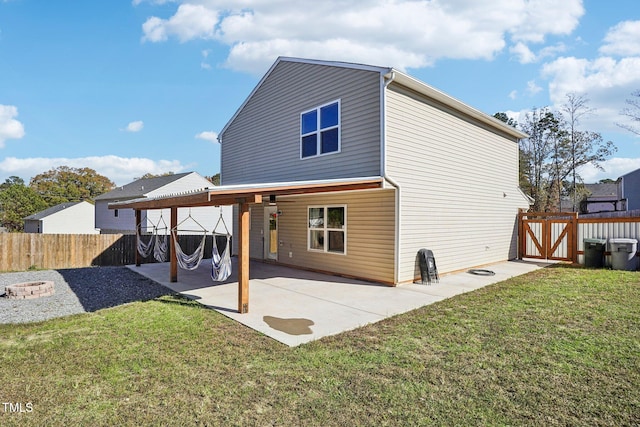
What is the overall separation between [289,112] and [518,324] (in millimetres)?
7934

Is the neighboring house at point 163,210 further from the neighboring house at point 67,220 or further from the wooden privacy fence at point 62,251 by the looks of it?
A: the wooden privacy fence at point 62,251

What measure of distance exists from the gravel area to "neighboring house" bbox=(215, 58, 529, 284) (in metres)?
3.69

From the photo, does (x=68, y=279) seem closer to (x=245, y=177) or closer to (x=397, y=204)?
(x=245, y=177)

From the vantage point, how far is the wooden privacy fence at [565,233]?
9.98 metres

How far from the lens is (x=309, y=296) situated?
6.75 m

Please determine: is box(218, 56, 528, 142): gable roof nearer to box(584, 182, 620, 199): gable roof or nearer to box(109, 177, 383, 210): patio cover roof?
box(109, 177, 383, 210): patio cover roof

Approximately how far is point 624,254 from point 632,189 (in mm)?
17992

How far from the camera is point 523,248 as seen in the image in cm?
1210

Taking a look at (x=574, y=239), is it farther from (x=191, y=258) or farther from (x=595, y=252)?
(x=191, y=258)

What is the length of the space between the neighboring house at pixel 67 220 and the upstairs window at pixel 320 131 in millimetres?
26889

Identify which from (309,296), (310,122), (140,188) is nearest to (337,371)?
(309,296)

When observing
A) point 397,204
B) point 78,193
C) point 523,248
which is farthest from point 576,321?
point 78,193

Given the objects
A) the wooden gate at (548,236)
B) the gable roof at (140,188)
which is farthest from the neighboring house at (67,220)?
the wooden gate at (548,236)

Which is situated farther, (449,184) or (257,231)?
(257,231)
